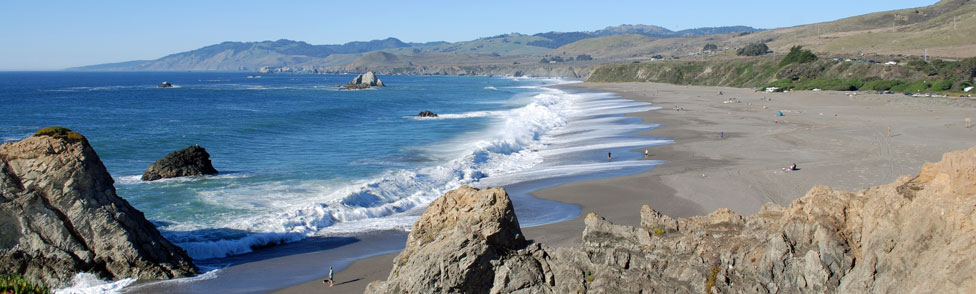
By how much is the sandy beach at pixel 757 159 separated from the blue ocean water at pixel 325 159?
1.67 meters

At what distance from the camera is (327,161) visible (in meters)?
30.7

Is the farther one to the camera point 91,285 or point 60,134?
point 60,134

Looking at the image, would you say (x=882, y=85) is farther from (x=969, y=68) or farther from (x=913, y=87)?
(x=969, y=68)

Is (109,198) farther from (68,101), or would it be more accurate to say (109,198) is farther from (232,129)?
(68,101)

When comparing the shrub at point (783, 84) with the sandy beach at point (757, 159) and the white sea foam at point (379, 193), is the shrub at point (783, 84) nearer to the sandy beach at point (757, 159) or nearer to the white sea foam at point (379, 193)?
the sandy beach at point (757, 159)

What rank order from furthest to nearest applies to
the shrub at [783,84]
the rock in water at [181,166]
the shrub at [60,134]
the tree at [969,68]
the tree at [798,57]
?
the tree at [798,57]
the shrub at [783,84]
the tree at [969,68]
the rock in water at [181,166]
the shrub at [60,134]

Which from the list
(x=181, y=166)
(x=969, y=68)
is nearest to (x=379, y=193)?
(x=181, y=166)

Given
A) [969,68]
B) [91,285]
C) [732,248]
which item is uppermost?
[969,68]

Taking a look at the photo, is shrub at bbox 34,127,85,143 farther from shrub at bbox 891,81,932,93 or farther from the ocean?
shrub at bbox 891,81,932,93

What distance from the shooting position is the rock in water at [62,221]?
1268 cm

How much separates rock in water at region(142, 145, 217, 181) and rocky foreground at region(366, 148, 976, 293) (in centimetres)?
1960

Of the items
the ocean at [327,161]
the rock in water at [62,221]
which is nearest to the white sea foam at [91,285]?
the rock in water at [62,221]

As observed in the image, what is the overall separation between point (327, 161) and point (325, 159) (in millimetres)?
720

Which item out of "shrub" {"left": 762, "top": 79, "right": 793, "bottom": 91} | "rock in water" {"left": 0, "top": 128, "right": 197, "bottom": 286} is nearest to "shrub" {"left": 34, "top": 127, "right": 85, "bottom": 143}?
"rock in water" {"left": 0, "top": 128, "right": 197, "bottom": 286}
